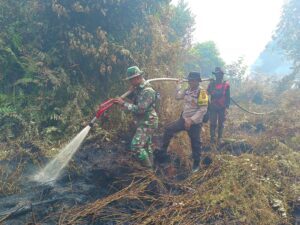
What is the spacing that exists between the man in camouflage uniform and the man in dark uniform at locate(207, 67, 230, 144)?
2394mm

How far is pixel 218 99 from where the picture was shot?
729 centimetres

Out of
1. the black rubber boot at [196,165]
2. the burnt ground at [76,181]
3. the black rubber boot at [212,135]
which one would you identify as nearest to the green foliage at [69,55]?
the burnt ground at [76,181]

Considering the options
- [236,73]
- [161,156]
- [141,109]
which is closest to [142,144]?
[141,109]

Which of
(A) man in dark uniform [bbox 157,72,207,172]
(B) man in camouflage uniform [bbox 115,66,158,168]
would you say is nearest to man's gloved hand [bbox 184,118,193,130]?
(A) man in dark uniform [bbox 157,72,207,172]

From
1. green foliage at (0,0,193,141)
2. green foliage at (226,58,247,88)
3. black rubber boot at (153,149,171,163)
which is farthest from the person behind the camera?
green foliage at (226,58,247,88)

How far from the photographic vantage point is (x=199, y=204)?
4.51 meters

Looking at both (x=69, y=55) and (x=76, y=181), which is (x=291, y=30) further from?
(x=76, y=181)

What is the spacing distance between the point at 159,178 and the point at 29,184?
212 centimetres

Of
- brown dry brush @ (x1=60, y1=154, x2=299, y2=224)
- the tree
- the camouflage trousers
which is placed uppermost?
the tree

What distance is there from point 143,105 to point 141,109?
0.26 ft

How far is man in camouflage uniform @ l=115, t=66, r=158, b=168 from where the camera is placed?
5184 mm

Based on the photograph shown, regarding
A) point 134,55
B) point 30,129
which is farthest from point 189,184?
point 134,55

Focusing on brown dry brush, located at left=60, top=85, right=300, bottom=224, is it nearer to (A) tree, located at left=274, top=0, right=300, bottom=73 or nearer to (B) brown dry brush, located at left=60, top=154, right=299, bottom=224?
(B) brown dry brush, located at left=60, top=154, right=299, bottom=224

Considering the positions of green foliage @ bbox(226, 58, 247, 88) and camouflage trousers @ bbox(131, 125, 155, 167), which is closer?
camouflage trousers @ bbox(131, 125, 155, 167)
